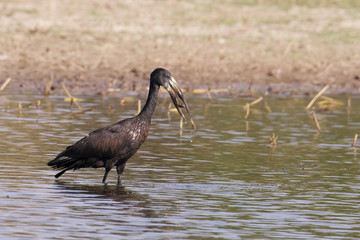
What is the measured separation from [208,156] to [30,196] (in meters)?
4.64

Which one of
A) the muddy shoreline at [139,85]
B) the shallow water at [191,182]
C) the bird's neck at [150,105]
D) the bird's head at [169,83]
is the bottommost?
the shallow water at [191,182]

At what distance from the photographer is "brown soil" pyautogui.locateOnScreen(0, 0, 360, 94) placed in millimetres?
25281

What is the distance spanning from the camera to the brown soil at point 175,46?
25.3m

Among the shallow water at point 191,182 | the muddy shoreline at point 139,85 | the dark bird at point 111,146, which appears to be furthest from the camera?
the muddy shoreline at point 139,85

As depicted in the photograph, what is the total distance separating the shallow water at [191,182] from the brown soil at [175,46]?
4.60 metres

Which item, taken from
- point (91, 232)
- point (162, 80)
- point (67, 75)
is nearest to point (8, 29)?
point (67, 75)

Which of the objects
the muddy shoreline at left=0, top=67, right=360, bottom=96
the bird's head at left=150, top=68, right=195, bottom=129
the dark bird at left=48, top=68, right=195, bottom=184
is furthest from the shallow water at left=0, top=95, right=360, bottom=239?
the muddy shoreline at left=0, top=67, right=360, bottom=96

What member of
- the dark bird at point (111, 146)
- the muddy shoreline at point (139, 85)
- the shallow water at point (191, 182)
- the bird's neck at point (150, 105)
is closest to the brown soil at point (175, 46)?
the muddy shoreline at point (139, 85)

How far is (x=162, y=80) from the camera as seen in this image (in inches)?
492

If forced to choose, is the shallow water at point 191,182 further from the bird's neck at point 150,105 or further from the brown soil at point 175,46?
the brown soil at point 175,46

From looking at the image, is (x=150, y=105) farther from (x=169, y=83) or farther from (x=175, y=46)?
(x=175, y=46)

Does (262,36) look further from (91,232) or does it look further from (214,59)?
(91,232)

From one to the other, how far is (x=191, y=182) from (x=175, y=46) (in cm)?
1505

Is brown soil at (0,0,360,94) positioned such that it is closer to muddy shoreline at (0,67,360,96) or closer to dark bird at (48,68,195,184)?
muddy shoreline at (0,67,360,96)
